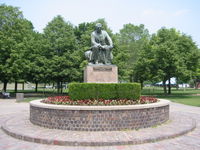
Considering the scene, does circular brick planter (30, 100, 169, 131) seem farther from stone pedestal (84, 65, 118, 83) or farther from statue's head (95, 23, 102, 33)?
statue's head (95, 23, 102, 33)

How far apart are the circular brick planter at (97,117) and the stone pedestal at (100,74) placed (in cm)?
333

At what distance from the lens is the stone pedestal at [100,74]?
1062 cm

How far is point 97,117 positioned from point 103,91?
2.02 meters

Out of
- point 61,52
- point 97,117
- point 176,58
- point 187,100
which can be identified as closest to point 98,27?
point 97,117

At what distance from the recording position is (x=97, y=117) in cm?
721

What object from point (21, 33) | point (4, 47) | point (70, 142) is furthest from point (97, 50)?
point (21, 33)

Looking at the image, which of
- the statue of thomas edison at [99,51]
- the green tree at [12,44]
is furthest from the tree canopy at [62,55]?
the statue of thomas edison at [99,51]

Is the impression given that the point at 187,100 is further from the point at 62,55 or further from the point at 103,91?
the point at 103,91

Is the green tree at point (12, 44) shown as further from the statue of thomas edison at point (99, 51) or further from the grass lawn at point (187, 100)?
the grass lawn at point (187, 100)

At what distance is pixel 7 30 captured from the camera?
2584 cm

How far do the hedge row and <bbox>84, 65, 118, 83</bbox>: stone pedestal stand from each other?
1599 millimetres

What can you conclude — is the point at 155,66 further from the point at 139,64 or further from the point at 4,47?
the point at 4,47

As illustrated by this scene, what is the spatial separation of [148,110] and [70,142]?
125 inches

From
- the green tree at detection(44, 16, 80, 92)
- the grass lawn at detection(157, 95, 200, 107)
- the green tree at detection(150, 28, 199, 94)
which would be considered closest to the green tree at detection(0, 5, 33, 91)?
the green tree at detection(44, 16, 80, 92)
